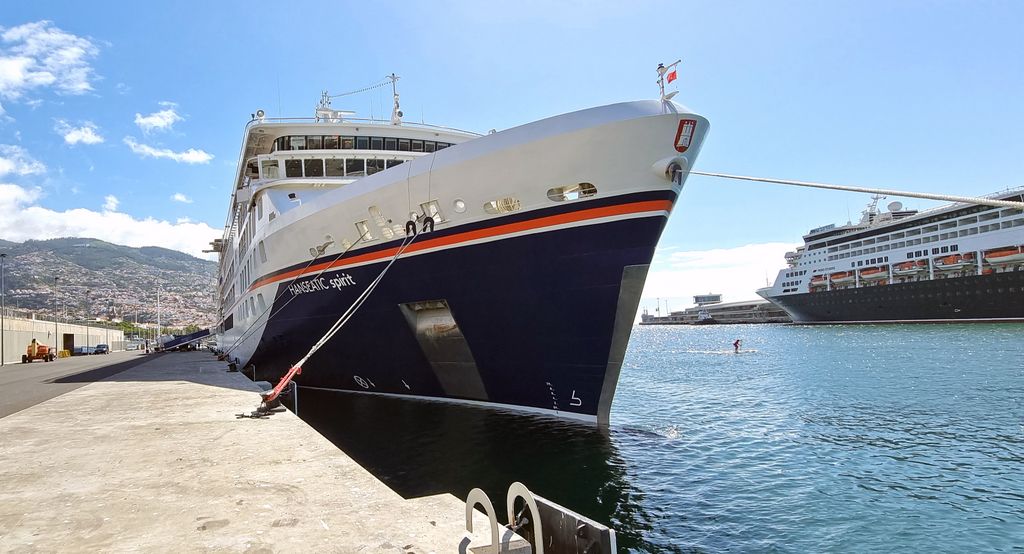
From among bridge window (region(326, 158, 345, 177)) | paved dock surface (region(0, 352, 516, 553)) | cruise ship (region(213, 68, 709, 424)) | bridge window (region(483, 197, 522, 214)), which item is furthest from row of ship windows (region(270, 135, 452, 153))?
paved dock surface (region(0, 352, 516, 553))

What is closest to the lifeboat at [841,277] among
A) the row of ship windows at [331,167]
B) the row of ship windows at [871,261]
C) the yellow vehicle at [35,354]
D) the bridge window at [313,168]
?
the row of ship windows at [871,261]

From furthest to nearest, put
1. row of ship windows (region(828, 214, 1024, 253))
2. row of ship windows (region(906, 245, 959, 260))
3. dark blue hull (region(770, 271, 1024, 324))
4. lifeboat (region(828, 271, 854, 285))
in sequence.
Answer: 1. lifeboat (region(828, 271, 854, 285))
2. row of ship windows (region(906, 245, 959, 260))
3. row of ship windows (region(828, 214, 1024, 253))
4. dark blue hull (region(770, 271, 1024, 324))

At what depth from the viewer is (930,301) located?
222ft

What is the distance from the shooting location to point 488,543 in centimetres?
351

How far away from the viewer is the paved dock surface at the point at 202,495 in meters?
3.61

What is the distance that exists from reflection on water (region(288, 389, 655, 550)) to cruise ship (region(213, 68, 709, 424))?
1.82ft

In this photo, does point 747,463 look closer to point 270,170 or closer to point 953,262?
point 270,170

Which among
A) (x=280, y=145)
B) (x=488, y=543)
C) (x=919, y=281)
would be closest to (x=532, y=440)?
(x=488, y=543)

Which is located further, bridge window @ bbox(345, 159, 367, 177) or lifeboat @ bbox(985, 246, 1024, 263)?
lifeboat @ bbox(985, 246, 1024, 263)

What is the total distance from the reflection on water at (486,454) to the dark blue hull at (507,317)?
0.60 m

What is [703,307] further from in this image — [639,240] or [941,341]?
[639,240]

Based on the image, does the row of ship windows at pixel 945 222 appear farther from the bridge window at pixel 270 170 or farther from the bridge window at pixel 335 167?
the bridge window at pixel 270 170

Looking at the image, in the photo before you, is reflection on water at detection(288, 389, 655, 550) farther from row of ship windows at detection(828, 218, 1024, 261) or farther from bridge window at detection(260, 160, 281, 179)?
row of ship windows at detection(828, 218, 1024, 261)

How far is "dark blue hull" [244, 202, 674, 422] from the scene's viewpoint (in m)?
9.91
